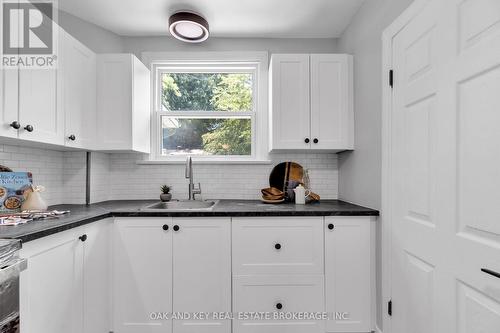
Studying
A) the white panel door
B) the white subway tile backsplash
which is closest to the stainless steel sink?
the white subway tile backsplash

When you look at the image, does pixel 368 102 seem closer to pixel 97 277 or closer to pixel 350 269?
pixel 350 269

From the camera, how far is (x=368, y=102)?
1941 millimetres

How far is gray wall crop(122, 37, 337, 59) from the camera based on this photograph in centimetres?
259

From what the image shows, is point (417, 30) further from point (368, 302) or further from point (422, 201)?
point (368, 302)

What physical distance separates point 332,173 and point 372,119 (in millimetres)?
827

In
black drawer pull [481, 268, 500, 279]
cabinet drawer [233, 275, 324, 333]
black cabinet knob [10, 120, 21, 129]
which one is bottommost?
cabinet drawer [233, 275, 324, 333]

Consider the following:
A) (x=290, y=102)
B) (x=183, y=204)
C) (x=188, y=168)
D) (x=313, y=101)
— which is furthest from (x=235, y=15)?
(x=183, y=204)

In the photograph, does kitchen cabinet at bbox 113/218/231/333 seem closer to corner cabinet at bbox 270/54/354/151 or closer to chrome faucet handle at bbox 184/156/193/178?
chrome faucet handle at bbox 184/156/193/178

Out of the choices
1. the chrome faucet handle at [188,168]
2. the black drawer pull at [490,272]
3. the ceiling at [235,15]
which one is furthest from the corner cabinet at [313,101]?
the black drawer pull at [490,272]

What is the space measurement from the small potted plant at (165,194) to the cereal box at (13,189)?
957 mm

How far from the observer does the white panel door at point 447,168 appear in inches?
37.5

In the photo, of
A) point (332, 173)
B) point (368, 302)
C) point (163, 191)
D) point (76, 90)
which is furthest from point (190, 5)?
point (368, 302)

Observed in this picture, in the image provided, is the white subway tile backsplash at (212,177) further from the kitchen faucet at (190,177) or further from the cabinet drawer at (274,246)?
the cabinet drawer at (274,246)

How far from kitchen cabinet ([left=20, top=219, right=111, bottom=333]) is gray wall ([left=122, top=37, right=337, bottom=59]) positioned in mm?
1811
